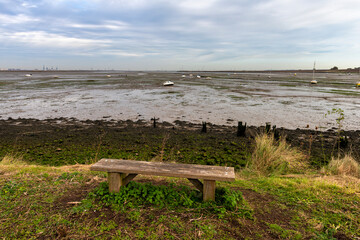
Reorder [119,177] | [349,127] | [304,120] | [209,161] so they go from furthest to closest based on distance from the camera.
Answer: [304,120]
[349,127]
[209,161]
[119,177]

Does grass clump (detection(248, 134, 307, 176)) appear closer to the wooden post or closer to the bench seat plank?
the wooden post

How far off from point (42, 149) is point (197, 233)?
8.12 metres

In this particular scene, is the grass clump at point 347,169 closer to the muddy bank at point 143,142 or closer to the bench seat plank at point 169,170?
the muddy bank at point 143,142

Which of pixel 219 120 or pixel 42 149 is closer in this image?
pixel 42 149

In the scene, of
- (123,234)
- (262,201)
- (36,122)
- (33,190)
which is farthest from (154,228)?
(36,122)

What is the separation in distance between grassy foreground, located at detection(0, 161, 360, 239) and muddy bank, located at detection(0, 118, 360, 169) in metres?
3.22

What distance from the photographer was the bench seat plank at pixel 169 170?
11.2ft

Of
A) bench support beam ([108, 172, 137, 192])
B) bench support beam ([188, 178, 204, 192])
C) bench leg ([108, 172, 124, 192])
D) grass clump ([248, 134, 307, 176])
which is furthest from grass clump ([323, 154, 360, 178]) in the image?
bench leg ([108, 172, 124, 192])

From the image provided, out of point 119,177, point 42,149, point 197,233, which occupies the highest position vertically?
point 119,177

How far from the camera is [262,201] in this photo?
3.95 metres

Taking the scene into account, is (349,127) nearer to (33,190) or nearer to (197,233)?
(197,233)

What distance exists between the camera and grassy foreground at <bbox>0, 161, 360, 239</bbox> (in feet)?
9.86

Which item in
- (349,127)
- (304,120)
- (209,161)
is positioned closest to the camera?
(209,161)

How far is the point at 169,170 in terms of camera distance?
3.57 metres
